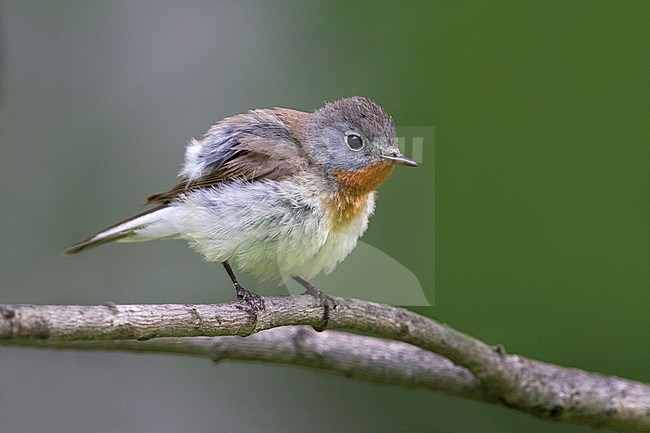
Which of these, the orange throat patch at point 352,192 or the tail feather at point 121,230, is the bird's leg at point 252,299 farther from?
the tail feather at point 121,230

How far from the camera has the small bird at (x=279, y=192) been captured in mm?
3514

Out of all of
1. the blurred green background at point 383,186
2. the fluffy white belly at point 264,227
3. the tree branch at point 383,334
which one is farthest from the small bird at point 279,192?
the blurred green background at point 383,186

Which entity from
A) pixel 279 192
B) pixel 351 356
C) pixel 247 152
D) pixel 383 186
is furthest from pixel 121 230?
pixel 383 186

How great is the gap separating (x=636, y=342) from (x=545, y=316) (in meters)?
0.51

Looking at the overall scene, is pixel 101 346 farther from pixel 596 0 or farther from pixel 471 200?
pixel 596 0

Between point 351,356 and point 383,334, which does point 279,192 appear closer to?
point 383,334

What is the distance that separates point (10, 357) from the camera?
536cm

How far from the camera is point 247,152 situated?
12.3ft

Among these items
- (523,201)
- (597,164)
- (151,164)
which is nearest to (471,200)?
(523,201)

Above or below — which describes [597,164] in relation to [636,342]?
above

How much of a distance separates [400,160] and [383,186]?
1580 mm

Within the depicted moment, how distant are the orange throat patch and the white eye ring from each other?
0.11 metres

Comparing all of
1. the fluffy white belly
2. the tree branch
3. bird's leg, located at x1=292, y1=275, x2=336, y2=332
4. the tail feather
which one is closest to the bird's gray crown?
the fluffy white belly

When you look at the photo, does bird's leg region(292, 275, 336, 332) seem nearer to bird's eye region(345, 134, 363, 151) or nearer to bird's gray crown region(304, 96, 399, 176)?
bird's gray crown region(304, 96, 399, 176)
